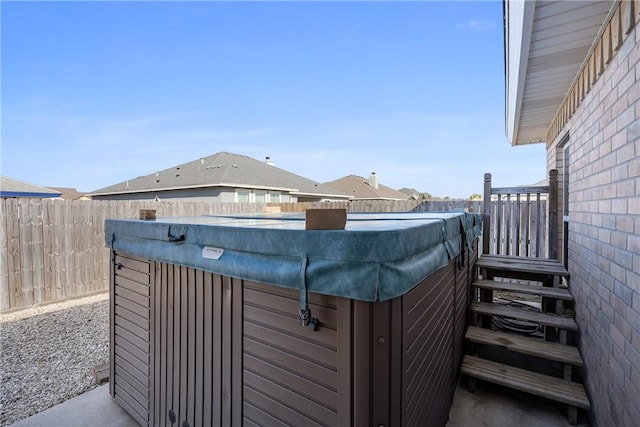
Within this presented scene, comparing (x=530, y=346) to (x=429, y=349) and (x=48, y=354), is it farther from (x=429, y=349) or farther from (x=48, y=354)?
(x=48, y=354)

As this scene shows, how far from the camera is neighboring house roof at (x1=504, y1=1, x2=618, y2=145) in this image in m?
1.87

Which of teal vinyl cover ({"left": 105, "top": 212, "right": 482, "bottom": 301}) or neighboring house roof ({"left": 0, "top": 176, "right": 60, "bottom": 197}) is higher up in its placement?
neighboring house roof ({"left": 0, "top": 176, "right": 60, "bottom": 197})

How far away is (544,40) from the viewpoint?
7.44 feet

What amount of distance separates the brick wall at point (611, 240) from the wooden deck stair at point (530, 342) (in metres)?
0.13

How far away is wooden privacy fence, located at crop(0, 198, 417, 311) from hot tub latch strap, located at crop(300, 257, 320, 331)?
11.4 feet

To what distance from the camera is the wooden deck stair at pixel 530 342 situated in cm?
238

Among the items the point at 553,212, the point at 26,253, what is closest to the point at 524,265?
the point at 553,212

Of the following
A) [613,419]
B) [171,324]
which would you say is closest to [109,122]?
[171,324]

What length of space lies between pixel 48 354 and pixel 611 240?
5.48 m

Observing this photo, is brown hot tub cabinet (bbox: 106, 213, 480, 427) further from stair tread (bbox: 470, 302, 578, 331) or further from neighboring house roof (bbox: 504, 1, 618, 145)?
neighboring house roof (bbox: 504, 1, 618, 145)

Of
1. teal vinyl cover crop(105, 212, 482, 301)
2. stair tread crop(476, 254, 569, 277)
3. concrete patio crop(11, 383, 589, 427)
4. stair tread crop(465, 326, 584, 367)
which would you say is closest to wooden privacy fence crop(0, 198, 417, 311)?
stair tread crop(476, 254, 569, 277)

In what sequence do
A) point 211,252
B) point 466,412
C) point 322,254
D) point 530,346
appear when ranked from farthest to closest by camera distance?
point 530,346, point 466,412, point 211,252, point 322,254

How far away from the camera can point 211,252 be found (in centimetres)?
148

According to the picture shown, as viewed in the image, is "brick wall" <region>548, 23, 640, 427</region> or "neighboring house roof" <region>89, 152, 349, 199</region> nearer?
"brick wall" <region>548, 23, 640, 427</region>
